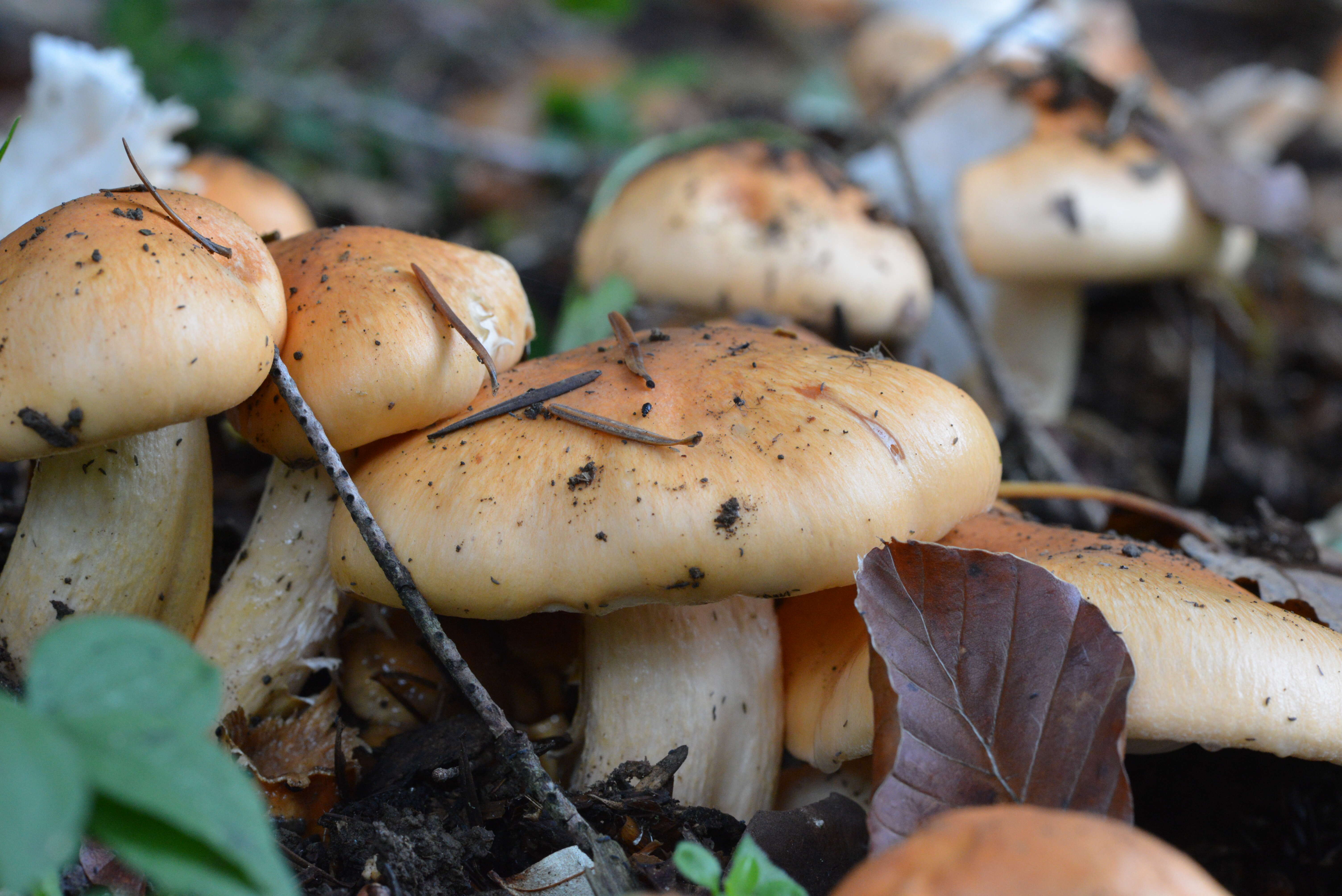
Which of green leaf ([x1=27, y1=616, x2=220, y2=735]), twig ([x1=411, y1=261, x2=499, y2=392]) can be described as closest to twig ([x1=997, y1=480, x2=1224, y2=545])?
twig ([x1=411, y1=261, x2=499, y2=392])

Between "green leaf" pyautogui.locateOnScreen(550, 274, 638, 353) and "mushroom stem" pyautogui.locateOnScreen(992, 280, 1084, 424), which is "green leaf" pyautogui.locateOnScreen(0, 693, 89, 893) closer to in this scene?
"green leaf" pyautogui.locateOnScreen(550, 274, 638, 353)

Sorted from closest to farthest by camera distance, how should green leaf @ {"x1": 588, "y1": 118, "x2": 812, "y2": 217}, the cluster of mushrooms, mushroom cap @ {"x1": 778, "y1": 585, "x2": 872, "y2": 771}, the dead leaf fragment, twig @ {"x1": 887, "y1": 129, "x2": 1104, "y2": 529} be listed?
1. the dead leaf fragment
2. the cluster of mushrooms
3. mushroom cap @ {"x1": 778, "y1": 585, "x2": 872, "y2": 771}
4. twig @ {"x1": 887, "y1": 129, "x2": 1104, "y2": 529}
5. green leaf @ {"x1": 588, "y1": 118, "x2": 812, "y2": 217}

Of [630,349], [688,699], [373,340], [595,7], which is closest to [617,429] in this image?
[630,349]

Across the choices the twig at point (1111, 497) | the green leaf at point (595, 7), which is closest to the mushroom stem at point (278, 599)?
the twig at point (1111, 497)

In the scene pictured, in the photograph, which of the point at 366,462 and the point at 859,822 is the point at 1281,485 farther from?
the point at 366,462

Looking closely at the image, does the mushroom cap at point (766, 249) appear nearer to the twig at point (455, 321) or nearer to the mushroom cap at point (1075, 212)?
the mushroom cap at point (1075, 212)

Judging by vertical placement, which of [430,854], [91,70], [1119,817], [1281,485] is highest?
[91,70]

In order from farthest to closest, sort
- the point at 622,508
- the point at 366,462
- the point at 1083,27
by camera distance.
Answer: the point at 1083,27 < the point at 366,462 < the point at 622,508

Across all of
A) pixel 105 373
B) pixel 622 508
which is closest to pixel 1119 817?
pixel 622 508

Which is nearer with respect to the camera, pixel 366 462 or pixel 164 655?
pixel 164 655
